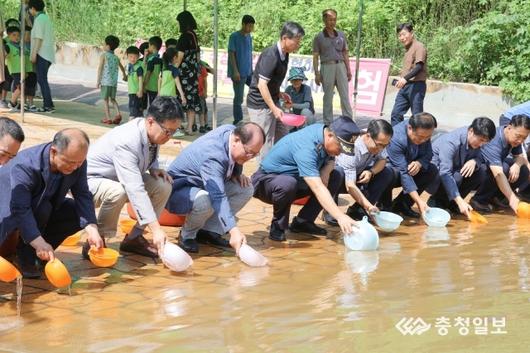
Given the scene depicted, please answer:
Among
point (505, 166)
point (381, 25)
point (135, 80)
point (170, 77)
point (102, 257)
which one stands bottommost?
point (102, 257)

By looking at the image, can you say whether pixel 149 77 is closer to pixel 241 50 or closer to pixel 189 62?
pixel 189 62

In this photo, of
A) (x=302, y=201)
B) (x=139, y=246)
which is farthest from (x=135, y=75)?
(x=139, y=246)

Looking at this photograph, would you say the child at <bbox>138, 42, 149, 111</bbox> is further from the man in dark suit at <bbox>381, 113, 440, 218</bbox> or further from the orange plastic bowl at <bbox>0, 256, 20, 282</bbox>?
the orange plastic bowl at <bbox>0, 256, 20, 282</bbox>

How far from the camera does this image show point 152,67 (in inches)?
494

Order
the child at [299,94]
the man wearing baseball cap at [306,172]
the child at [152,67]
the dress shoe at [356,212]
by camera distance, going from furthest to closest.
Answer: the child at [152,67] < the child at [299,94] < the dress shoe at [356,212] < the man wearing baseball cap at [306,172]

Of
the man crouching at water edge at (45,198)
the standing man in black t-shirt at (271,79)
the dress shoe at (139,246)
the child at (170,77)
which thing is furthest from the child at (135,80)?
the man crouching at water edge at (45,198)

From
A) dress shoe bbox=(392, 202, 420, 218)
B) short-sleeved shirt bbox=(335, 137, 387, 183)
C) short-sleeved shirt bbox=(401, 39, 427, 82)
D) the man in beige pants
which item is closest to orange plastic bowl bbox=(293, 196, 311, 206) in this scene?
short-sleeved shirt bbox=(335, 137, 387, 183)

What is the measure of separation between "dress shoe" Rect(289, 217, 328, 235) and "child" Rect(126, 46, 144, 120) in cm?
579

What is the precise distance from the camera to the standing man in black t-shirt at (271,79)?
8547 millimetres

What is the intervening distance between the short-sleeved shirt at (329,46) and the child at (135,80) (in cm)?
256

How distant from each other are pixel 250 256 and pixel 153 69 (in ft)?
22.9

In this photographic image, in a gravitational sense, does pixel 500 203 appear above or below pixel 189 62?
below

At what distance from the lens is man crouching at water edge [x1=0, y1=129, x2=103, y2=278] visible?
17.0 ft

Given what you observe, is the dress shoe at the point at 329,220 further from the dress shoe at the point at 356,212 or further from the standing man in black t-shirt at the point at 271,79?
the standing man in black t-shirt at the point at 271,79
